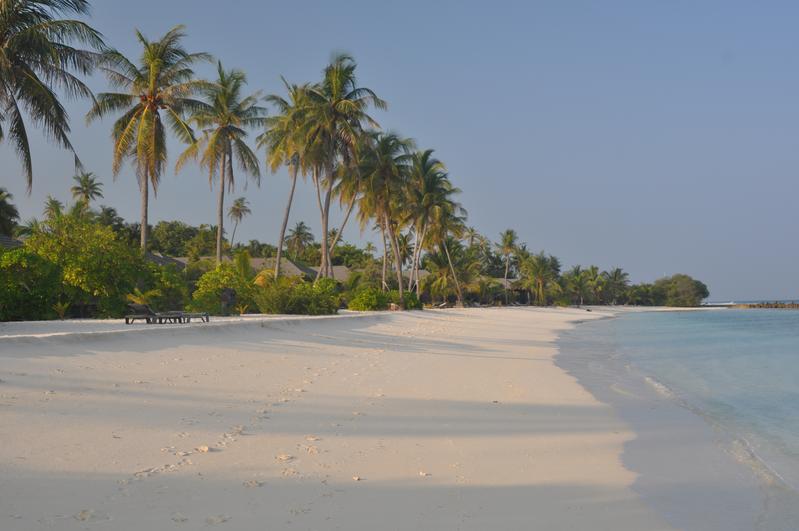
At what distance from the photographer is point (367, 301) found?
1233 inches

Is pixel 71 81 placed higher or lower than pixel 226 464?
higher

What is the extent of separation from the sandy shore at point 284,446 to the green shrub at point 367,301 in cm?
2119

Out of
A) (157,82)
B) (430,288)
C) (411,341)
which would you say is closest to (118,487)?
(411,341)

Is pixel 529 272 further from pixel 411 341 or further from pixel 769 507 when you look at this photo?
pixel 769 507

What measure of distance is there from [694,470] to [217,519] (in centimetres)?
411

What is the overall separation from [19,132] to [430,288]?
143 ft

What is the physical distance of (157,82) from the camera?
2578cm

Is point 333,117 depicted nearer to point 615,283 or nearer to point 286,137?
point 286,137

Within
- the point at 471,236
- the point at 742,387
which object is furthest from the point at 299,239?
the point at 742,387

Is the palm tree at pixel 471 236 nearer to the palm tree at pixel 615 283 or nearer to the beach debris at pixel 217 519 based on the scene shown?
the palm tree at pixel 615 283

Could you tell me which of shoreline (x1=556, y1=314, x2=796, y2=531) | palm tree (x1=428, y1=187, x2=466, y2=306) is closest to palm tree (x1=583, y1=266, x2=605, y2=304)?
palm tree (x1=428, y1=187, x2=466, y2=306)

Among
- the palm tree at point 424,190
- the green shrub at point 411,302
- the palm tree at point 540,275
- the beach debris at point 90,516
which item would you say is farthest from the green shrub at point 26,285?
the palm tree at point 540,275

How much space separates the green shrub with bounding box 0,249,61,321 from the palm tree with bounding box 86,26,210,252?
28.3 feet

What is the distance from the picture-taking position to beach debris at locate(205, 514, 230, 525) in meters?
3.32
